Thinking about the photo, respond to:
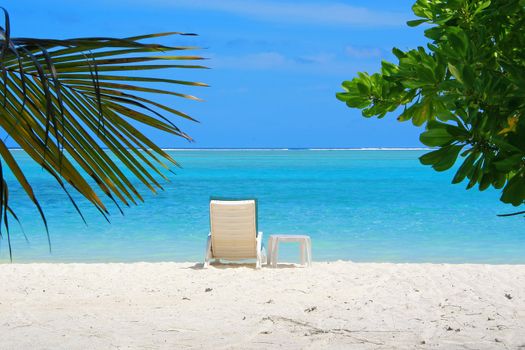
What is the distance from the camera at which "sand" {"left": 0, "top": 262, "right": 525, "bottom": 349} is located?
460 centimetres

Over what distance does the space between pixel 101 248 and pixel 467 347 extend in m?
9.24

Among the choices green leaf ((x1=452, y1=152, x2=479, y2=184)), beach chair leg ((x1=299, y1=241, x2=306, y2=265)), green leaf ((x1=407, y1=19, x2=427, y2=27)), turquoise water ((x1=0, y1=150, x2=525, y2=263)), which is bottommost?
turquoise water ((x1=0, y1=150, x2=525, y2=263))

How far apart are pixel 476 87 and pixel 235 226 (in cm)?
609

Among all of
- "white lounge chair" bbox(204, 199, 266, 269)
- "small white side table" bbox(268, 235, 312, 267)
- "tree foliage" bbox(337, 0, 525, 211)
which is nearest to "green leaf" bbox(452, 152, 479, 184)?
"tree foliage" bbox(337, 0, 525, 211)

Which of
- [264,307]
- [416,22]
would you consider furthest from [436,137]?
[264,307]

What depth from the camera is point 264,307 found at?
558cm

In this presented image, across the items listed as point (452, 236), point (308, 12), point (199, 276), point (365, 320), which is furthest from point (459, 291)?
point (308, 12)

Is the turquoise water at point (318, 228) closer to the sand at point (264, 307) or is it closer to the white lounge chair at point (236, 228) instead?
the white lounge chair at point (236, 228)

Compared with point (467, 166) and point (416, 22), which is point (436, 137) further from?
point (416, 22)

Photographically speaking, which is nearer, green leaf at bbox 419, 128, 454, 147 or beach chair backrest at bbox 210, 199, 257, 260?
green leaf at bbox 419, 128, 454, 147

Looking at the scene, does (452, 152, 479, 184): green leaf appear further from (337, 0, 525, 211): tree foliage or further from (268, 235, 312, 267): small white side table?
(268, 235, 312, 267): small white side table

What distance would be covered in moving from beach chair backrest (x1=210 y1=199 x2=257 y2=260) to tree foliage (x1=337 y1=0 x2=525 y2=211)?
18.6ft

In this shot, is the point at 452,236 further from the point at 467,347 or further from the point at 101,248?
the point at 467,347

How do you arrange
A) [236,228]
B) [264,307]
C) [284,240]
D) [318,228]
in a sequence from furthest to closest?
1. [318,228]
2. [284,240]
3. [236,228]
4. [264,307]
